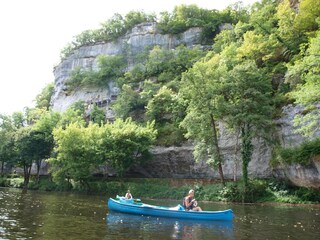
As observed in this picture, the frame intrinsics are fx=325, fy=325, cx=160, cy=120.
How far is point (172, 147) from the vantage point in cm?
4484

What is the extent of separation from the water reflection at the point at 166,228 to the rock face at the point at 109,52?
171ft

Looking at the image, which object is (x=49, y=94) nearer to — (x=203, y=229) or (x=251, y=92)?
(x=251, y=92)

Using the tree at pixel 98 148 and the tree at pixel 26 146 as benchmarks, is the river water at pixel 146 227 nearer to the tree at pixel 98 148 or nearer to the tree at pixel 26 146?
the tree at pixel 98 148

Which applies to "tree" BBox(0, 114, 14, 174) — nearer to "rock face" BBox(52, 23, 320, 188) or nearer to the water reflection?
"rock face" BBox(52, 23, 320, 188)

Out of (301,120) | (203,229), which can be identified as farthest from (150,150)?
(203,229)

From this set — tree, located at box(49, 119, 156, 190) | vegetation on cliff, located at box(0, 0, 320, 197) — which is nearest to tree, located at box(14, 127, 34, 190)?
vegetation on cliff, located at box(0, 0, 320, 197)

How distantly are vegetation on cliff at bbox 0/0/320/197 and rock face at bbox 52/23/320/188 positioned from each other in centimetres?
138

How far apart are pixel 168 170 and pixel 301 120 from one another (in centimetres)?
2331

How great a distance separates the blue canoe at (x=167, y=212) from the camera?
755 inches

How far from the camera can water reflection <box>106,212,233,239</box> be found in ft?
48.4

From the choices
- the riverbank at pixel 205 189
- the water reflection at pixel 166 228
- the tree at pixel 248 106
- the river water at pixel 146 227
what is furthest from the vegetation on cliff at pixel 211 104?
the water reflection at pixel 166 228

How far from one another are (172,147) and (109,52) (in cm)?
4180

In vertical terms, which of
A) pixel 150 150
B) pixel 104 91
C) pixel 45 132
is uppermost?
pixel 104 91

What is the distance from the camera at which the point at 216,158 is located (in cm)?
3506
